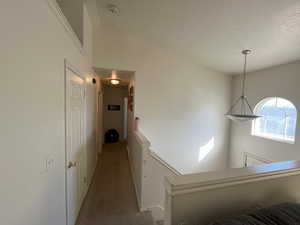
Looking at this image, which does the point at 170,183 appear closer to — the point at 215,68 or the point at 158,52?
the point at 158,52

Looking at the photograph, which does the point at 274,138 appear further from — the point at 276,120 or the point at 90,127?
the point at 90,127

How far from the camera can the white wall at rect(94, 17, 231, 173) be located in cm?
367

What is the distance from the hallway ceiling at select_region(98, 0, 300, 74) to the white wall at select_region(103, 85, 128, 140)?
356cm

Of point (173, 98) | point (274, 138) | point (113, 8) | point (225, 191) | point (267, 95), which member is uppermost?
point (113, 8)

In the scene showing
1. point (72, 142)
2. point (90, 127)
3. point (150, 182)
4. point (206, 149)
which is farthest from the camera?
point (206, 149)

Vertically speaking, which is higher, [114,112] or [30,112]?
[30,112]

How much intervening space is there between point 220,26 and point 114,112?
540 cm

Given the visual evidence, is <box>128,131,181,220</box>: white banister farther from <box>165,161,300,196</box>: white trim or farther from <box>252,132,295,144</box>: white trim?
<box>252,132,295,144</box>: white trim

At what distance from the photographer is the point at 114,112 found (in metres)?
6.90

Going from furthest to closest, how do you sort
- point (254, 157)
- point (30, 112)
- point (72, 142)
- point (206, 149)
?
1. point (206, 149)
2. point (254, 157)
3. point (72, 142)
4. point (30, 112)

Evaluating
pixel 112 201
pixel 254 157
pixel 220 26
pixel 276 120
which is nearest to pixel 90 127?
pixel 112 201

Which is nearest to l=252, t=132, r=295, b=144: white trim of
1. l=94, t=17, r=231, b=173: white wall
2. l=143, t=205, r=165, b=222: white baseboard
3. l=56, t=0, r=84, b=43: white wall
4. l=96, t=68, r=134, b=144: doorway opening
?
l=94, t=17, r=231, b=173: white wall

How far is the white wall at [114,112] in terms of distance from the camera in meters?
6.75

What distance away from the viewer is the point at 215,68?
4.50 m
